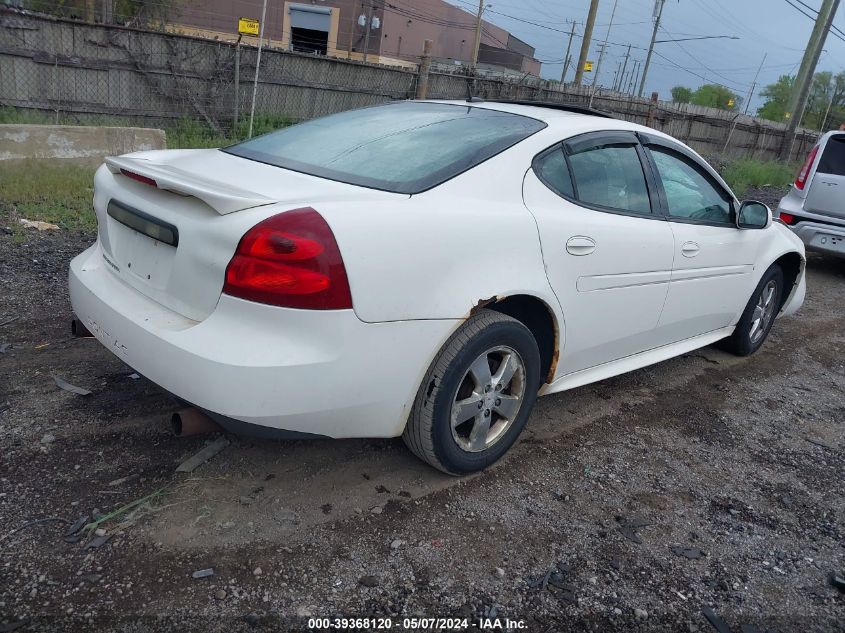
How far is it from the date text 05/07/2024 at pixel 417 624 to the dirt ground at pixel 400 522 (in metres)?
0.03

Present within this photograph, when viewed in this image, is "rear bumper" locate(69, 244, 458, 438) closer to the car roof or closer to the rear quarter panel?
the rear quarter panel

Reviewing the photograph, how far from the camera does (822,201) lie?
822cm

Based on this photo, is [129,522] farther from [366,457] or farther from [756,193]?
[756,193]

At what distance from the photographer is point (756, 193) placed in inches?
656

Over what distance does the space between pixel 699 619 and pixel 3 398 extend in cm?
319

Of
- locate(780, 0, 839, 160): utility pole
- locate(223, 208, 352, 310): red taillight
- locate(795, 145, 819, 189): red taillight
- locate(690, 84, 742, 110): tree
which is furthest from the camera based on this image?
locate(690, 84, 742, 110): tree

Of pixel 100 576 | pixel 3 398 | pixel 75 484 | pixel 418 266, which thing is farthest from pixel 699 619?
pixel 3 398

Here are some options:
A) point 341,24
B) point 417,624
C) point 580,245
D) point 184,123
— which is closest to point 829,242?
point 580,245

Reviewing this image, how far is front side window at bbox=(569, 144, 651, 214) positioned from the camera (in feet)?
11.0

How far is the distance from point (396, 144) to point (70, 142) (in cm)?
564

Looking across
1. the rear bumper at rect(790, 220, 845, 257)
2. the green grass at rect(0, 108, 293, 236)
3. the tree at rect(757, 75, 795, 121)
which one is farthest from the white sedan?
the tree at rect(757, 75, 795, 121)

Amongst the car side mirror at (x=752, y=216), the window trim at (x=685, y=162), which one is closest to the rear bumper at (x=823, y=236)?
the car side mirror at (x=752, y=216)

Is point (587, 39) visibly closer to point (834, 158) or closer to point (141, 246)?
point (834, 158)

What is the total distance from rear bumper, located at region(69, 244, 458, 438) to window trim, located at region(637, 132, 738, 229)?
72.5 inches
